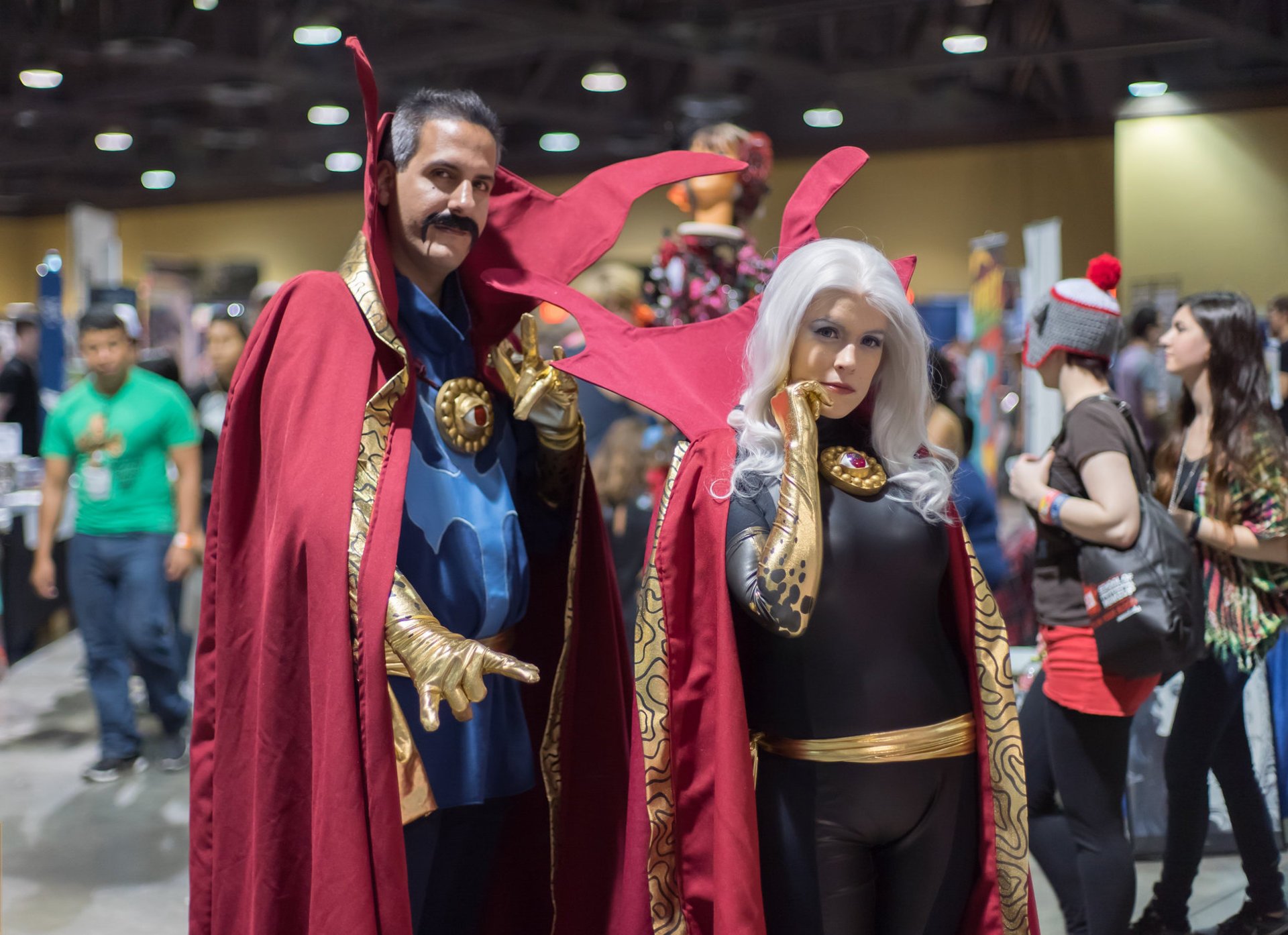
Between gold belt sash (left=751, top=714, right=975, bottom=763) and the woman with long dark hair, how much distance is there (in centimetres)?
139

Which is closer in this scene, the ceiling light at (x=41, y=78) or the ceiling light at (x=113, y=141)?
the ceiling light at (x=41, y=78)

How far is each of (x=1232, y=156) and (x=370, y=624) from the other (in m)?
3.49

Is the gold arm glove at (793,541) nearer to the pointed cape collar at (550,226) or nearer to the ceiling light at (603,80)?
the pointed cape collar at (550,226)

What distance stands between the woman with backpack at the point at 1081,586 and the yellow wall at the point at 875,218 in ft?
5.76

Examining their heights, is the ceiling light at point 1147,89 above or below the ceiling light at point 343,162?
below

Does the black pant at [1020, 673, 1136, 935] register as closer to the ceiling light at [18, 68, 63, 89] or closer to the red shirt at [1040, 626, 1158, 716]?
the red shirt at [1040, 626, 1158, 716]

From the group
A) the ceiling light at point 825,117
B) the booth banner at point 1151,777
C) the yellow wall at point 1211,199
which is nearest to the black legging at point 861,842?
the booth banner at point 1151,777

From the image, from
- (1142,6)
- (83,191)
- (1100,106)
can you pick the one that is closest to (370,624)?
(1100,106)

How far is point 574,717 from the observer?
2301 mm

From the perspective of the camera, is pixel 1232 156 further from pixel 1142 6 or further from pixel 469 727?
pixel 469 727

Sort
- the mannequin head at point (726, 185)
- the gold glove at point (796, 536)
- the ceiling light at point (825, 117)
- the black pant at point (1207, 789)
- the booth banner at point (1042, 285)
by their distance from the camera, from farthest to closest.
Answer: the ceiling light at point (825, 117) < the booth banner at point (1042, 285) < the mannequin head at point (726, 185) < the black pant at point (1207, 789) < the gold glove at point (796, 536)

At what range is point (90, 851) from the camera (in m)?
3.90

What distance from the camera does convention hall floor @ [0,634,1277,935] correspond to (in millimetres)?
3326

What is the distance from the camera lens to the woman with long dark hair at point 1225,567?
291cm
